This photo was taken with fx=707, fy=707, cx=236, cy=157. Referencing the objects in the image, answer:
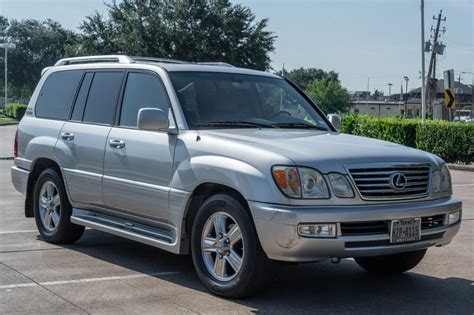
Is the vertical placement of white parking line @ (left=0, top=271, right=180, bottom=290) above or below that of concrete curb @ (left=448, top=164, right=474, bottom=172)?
above

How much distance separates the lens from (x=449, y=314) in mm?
5309

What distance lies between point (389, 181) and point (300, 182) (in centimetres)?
76

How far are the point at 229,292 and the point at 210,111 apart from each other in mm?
1775

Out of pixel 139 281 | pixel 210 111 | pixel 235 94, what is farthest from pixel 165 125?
pixel 139 281

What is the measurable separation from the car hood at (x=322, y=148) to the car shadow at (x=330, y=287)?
916 millimetres

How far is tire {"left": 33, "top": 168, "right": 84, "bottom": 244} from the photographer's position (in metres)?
7.67

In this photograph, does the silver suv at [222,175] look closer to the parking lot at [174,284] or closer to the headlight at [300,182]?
the headlight at [300,182]

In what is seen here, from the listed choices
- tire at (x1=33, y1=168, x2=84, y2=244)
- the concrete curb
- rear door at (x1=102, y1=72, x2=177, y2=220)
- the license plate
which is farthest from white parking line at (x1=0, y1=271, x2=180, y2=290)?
the concrete curb

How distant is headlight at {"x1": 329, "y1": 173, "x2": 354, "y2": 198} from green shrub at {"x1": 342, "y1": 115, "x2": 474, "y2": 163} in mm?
18354

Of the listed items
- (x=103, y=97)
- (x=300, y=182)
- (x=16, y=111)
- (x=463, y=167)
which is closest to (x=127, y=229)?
(x=103, y=97)

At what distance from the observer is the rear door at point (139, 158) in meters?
6.23

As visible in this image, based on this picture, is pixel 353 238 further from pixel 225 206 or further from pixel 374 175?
pixel 225 206

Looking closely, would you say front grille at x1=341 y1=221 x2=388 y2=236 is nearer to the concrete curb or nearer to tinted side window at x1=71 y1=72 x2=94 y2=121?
tinted side window at x1=71 y1=72 x2=94 y2=121

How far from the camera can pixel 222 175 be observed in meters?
5.59
